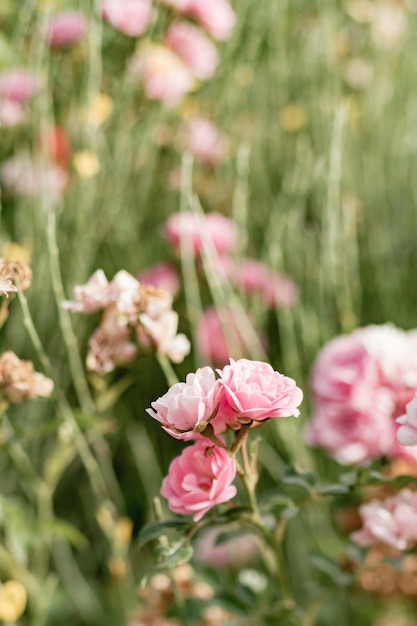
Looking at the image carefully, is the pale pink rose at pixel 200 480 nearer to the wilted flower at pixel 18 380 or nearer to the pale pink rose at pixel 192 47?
the wilted flower at pixel 18 380

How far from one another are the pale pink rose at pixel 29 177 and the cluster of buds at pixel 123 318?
0.46 m

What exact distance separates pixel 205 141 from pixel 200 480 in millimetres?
879

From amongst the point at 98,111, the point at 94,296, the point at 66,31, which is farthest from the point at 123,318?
the point at 66,31

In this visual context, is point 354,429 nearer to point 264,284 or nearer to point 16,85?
point 264,284

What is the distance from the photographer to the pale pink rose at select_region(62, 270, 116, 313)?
0.58m

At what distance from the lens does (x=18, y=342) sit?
982mm

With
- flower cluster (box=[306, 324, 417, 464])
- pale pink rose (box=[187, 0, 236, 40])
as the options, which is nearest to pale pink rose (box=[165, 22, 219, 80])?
pale pink rose (box=[187, 0, 236, 40])

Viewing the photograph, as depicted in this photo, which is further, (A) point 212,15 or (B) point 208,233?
(A) point 212,15

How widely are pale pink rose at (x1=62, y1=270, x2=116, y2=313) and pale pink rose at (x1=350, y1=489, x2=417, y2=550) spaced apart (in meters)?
0.25

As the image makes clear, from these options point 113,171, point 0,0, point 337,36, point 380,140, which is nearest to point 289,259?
point 113,171

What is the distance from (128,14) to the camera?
1084 millimetres

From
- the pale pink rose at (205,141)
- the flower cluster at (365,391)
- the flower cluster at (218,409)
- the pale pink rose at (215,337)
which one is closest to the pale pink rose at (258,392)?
the flower cluster at (218,409)

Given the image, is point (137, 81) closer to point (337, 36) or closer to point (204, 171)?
point (204, 171)

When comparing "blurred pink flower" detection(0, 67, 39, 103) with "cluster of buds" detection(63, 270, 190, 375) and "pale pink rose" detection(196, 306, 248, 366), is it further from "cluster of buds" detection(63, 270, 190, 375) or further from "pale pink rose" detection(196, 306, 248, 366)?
"cluster of buds" detection(63, 270, 190, 375)
